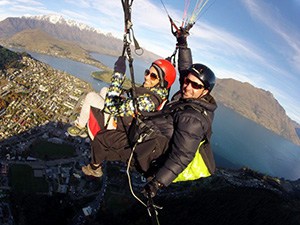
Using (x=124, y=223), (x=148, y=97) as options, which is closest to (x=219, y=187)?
(x=124, y=223)

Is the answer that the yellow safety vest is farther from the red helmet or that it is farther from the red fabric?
the red fabric

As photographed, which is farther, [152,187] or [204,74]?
[204,74]

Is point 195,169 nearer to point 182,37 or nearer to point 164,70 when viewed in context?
point 164,70

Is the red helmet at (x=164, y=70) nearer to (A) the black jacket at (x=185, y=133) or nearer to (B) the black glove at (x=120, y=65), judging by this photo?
(B) the black glove at (x=120, y=65)

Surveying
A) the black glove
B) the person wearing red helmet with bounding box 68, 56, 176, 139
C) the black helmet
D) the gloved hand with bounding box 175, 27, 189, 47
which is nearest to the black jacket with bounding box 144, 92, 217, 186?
the black helmet

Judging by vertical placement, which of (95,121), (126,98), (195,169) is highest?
(126,98)

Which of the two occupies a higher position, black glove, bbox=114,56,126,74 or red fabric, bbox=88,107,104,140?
black glove, bbox=114,56,126,74

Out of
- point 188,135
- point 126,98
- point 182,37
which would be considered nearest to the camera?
point 188,135

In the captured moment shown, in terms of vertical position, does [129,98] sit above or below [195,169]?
above

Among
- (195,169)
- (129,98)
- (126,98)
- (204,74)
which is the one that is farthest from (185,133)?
(126,98)
